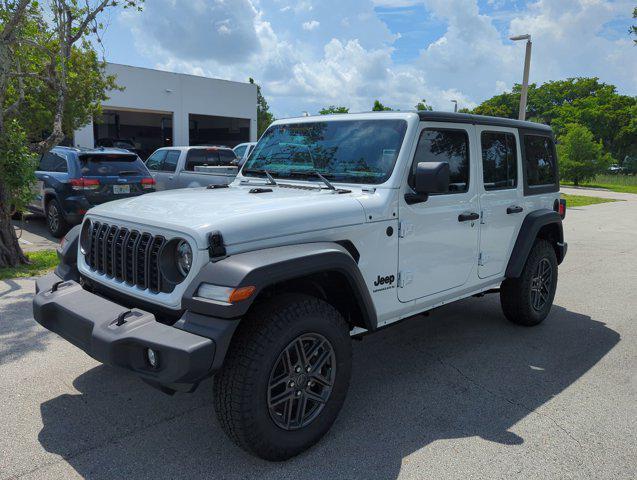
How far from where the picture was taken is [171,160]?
40.3 feet

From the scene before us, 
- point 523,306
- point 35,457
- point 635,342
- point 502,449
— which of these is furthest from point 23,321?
point 635,342

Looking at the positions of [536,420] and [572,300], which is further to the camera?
[572,300]

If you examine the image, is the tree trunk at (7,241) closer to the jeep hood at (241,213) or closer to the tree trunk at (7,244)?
the tree trunk at (7,244)

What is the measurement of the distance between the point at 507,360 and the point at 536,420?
1068mm

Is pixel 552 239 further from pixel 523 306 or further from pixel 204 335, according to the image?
pixel 204 335

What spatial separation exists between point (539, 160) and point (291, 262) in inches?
141

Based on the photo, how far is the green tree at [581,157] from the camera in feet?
103

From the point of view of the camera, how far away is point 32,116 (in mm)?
11734

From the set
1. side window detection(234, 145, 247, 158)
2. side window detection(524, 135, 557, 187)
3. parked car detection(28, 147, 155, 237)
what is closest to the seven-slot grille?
side window detection(524, 135, 557, 187)

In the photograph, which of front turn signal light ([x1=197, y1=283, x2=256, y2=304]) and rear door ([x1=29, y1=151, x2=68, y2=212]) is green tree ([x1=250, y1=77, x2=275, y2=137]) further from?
front turn signal light ([x1=197, y1=283, x2=256, y2=304])

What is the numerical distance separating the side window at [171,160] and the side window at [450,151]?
8949 mm

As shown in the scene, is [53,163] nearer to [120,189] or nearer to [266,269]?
[120,189]

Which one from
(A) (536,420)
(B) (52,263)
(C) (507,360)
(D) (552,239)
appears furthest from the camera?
(B) (52,263)

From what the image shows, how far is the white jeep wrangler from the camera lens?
2691mm
